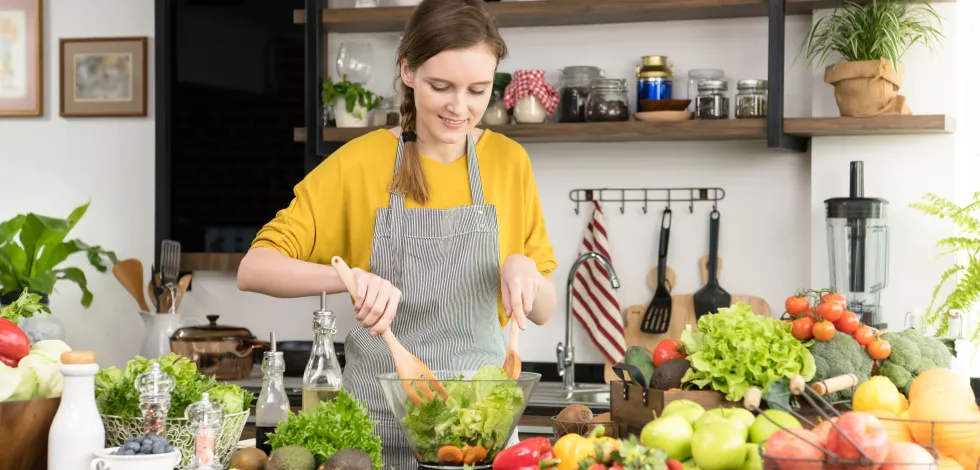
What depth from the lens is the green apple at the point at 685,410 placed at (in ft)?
4.58

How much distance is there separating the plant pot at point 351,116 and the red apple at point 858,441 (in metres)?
2.67

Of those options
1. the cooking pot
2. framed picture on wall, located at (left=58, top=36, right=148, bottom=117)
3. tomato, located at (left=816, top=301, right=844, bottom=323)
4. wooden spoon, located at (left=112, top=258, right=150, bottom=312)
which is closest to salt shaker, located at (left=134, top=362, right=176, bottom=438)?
tomato, located at (left=816, top=301, right=844, bottom=323)

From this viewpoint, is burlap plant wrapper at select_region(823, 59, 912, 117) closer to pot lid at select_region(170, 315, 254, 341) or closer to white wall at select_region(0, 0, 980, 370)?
white wall at select_region(0, 0, 980, 370)

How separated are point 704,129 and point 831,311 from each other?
5.36ft

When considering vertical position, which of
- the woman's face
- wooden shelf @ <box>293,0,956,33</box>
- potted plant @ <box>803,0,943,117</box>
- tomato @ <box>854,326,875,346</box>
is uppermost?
wooden shelf @ <box>293,0,956,33</box>

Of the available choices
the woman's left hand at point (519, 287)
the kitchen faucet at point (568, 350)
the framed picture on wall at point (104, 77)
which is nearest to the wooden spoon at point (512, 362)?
the woman's left hand at point (519, 287)

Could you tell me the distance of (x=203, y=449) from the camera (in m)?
1.46

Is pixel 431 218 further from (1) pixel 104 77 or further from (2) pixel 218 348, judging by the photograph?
(1) pixel 104 77

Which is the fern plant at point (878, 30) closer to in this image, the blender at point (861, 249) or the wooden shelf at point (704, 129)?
the wooden shelf at point (704, 129)

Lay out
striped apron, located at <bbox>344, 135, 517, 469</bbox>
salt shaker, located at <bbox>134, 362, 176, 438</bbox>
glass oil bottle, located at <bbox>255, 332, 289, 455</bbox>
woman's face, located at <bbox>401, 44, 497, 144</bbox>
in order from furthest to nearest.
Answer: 1. striped apron, located at <bbox>344, 135, 517, 469</bbox>
2. woman's face, located at <bbox>401, 44, 497, 144</bbox>
3. glass oil bottle, located at <bbox>255, 332, 289, 455</bbox>
4. salt shaker, located at <bbox>134, 362, 176, 438</bbox>

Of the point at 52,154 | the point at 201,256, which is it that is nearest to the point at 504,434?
the point at 201,256

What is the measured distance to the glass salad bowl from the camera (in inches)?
60.9

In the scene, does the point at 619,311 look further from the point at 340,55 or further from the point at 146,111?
the point at 146,111

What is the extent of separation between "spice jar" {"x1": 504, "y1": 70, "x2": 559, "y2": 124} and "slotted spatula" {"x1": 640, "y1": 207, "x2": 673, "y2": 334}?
0.57 metres
